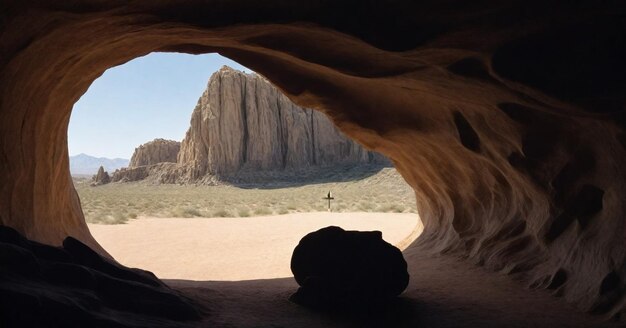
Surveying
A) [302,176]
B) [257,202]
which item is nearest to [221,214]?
[257,202]

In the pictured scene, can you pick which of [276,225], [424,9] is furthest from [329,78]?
[276,225]

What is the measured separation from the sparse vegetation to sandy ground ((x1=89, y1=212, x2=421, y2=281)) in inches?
164

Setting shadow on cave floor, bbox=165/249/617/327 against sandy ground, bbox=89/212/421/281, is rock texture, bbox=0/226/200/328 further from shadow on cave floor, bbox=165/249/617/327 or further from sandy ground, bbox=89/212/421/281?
sandy ground, bbox=89/212/421/281

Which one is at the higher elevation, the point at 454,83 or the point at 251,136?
the point at 251,136

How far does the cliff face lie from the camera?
59.1 metres

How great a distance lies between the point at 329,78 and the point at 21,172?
4.81m

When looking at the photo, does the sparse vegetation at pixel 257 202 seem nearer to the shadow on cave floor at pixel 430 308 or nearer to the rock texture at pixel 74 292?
the shadow on cave floor at pixel 430 308

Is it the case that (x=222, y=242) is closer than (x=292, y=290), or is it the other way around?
(x=292, y=290)

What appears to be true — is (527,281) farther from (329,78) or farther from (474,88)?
(329,78)

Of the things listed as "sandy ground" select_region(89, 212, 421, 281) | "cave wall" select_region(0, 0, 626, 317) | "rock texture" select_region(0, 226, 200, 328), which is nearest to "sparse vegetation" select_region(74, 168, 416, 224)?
"sandy ground" select_region(89, 212, 421, 281)

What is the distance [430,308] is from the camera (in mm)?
6090

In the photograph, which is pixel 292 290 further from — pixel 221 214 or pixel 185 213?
pixel 185 213

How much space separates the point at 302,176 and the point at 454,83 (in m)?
51.2

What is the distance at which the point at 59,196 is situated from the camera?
8.07 metres
